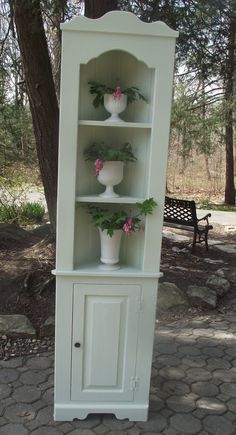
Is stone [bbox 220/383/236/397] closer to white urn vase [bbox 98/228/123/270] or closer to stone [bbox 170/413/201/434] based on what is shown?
stone [bbox 170/413/201/434]

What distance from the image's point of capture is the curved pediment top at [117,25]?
2.29m

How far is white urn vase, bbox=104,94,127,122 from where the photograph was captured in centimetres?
250

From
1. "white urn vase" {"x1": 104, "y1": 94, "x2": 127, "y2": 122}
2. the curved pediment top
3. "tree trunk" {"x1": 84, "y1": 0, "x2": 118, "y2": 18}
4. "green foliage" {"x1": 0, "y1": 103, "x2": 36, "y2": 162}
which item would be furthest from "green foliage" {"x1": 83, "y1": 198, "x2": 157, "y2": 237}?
"green foliage" {"x1": 0, "y1": 103, "x2": 36, "y2": 162}

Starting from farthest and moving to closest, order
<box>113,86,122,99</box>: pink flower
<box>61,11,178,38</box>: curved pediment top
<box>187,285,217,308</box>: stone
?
<box>187,285,217,308</box>: stone
<box>113,86,122,99</box>: pink flower
<box>61,11,178,38</box>: curved pediment top

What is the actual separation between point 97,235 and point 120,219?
358 mm

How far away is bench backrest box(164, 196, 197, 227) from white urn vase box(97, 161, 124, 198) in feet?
14.9

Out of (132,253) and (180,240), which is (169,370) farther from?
(180,240)

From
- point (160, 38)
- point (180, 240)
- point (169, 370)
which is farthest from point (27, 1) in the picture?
point (180, 240)

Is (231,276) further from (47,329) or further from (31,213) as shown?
(31,213)

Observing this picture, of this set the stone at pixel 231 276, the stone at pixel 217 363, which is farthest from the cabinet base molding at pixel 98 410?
the stone at pixel 231 276

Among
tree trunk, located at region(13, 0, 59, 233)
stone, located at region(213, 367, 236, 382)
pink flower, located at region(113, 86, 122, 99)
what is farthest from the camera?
tree trunk, located at region(13, 0, 59, 233)

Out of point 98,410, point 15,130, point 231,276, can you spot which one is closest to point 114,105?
point 98,410

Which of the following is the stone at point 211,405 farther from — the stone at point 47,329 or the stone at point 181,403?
the stone at point 47,329

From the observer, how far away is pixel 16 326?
151 inches
